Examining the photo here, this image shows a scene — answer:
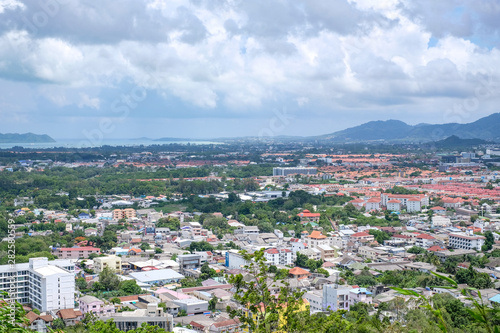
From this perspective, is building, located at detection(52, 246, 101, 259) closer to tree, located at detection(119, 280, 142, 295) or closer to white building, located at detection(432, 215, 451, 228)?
tree, located at detection(119, 280, 142, 295)

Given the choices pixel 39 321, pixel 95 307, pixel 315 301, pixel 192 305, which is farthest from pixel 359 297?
pixel 39 321

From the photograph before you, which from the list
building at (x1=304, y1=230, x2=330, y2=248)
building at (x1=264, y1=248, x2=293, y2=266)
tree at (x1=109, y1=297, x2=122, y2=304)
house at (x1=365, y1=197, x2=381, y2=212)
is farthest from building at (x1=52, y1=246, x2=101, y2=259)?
house at (x1=365, y1=197, x2=381, y2=212)

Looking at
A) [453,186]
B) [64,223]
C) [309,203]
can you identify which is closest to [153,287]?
[64,223]

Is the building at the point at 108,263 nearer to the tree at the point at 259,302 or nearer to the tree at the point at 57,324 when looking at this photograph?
the tree at the point at 57,324

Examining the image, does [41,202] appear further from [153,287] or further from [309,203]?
[153,287]

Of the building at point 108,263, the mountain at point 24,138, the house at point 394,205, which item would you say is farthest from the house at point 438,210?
the mountain at point 24,138

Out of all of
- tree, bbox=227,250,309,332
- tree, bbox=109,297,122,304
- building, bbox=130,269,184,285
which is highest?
tree, bbox=227,250,309,332
